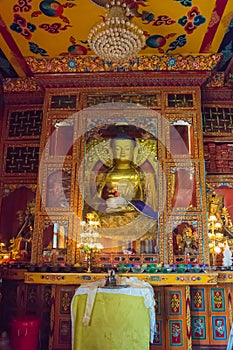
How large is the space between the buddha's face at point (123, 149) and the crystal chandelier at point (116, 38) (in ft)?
7.50

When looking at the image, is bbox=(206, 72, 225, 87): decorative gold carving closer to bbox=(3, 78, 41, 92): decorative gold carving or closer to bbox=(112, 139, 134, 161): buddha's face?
bbox=(112, 139, 134, 161): buddha's face

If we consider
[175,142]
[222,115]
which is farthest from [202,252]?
[222,115]

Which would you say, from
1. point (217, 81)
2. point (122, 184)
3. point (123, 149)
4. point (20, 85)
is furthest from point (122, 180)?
point (20, 85)

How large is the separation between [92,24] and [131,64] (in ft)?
2.95

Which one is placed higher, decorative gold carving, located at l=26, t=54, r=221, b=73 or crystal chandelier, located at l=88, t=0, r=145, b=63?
decorative gold carving, located at l=26, t=54, r=221, b=73

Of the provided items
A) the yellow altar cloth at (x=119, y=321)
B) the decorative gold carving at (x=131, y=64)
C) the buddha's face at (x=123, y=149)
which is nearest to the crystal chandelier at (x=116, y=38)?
the decorative gold carving at (x=131, y=64)

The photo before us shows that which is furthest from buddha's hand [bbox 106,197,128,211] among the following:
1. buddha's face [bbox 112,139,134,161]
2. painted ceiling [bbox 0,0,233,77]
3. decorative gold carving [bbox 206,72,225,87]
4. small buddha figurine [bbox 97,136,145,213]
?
decorative gold carving [bbox 206,72,225,87]

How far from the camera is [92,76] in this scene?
5559 millimetres

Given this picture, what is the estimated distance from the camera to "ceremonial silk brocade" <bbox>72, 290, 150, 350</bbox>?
355cm

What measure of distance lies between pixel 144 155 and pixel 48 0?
260 centimetres

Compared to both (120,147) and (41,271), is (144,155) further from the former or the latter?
(41,271)

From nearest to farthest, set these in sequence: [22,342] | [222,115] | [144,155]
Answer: [22,342] → [144,155] → [222,115]

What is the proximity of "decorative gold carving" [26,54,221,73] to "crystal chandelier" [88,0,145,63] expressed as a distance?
1.86 metres

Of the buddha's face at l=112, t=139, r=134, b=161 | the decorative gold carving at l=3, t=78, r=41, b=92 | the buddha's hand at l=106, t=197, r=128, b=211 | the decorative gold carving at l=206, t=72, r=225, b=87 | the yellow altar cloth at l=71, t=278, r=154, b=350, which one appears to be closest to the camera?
the yellow altar cloth at l=71, t=278, r=154, b=350
